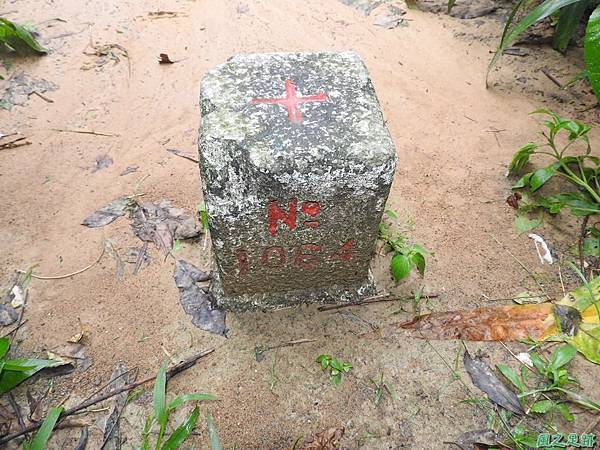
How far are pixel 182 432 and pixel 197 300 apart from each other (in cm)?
61

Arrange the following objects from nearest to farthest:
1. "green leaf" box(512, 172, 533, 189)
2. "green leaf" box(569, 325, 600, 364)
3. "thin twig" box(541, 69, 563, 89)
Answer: "green leaf" box(569, 325, 600, 364), "green leaf" box(512, 172, 533, 189), "thin twig" box(541, 69, 563, 89)

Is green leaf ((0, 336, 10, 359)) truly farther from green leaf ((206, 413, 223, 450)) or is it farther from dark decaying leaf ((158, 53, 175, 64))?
dark decaying leaf ((158, 53, 175, 64))

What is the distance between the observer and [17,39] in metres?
3.25

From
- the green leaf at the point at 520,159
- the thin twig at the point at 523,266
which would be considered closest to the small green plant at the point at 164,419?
the thin twig at the point at 523,266

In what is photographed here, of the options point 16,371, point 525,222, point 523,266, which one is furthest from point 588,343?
point 16,371

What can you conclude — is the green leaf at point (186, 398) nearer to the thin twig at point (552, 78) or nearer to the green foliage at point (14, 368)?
the green foliage at point (14, 368)

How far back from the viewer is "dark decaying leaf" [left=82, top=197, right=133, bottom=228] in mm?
2332

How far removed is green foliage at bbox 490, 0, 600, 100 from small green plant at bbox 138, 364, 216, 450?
2032 millimetres

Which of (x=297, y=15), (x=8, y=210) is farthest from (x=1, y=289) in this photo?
(x=297, y=15)

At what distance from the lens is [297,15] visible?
3.77m

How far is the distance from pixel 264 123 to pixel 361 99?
1.27 feet

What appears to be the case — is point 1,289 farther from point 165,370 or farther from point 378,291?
point 378,291

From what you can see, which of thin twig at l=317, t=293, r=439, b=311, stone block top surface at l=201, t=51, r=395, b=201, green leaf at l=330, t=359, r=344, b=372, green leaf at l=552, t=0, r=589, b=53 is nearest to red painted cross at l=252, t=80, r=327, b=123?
stone block top surface at l=201, t=51, r=395, b=201

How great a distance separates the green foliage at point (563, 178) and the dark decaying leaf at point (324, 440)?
56.0 inches
